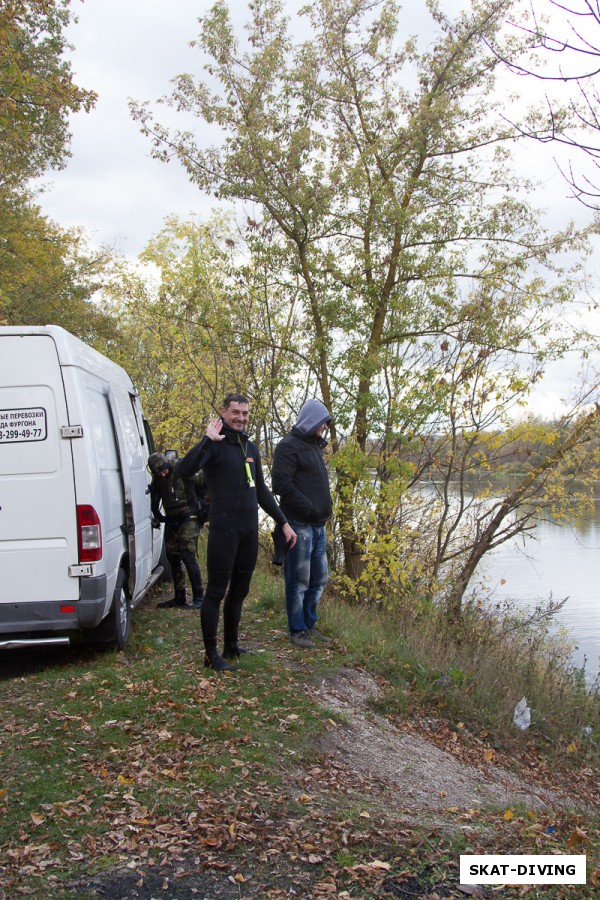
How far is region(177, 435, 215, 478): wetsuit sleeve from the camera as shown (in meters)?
5.70

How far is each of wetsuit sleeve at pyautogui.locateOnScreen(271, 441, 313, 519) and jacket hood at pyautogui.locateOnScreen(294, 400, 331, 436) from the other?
0.18 metres

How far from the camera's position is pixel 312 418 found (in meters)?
6.74

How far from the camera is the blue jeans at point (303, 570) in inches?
266

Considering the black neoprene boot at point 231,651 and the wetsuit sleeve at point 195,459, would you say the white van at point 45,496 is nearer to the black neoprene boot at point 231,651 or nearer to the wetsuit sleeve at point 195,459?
the wetsuit sleeve at point 195,459

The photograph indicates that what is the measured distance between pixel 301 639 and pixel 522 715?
2134 millimetres

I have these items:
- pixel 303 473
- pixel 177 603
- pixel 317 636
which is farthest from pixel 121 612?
pixel 177 603

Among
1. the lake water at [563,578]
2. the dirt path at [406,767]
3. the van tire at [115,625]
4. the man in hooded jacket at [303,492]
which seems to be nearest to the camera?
the dirt path at [406,767]

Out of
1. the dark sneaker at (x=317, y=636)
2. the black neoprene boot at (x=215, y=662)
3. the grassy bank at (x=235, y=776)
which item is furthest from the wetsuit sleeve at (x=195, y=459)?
the dark sneaker at (x=317, y=636)

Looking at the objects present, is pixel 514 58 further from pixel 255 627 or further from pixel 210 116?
pixel 255 627

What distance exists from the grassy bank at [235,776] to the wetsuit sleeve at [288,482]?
1258 millimetres

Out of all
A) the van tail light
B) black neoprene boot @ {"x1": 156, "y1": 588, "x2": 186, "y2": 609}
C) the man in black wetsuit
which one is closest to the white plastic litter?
the man in black wetsuit

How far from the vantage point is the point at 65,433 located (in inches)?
234

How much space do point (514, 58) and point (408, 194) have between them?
2.30m

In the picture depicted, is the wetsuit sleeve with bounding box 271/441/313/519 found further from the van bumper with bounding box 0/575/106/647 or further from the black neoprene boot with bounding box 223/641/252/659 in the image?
the van bumper with bounding box 0/575/106/647
